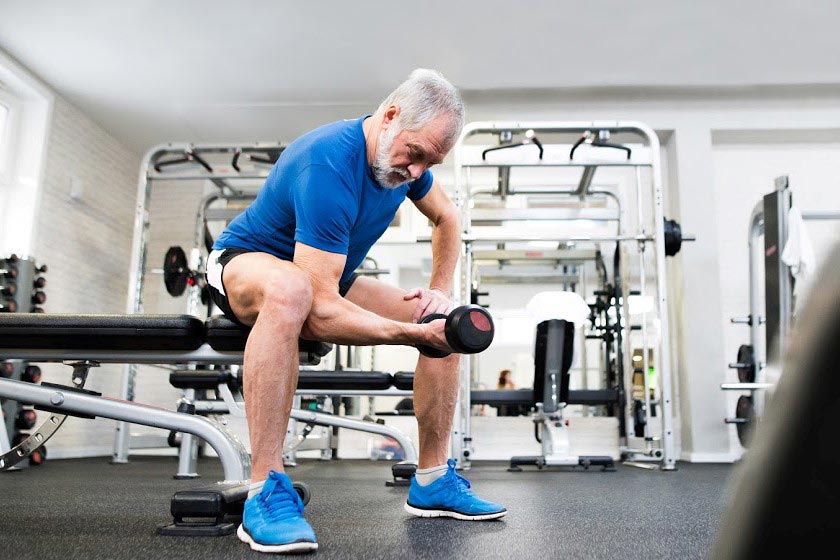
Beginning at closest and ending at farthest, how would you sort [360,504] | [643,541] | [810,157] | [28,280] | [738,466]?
[738,466]
[643,541]
[360,504]
[28,280]
[810,157]

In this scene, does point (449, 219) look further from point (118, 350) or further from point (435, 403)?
point (118, 350)

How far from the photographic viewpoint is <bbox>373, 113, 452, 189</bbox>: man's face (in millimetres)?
1310

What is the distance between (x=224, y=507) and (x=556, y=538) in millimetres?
574

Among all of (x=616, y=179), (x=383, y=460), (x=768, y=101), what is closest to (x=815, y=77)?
(x=768, y=101)

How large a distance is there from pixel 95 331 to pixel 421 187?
2.48 feet

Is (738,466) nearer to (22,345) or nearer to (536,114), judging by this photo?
(22,345)

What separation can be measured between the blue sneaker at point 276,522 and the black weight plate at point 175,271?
344 centimetres

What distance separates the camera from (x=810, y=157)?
17.2ft

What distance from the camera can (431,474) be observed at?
4.68 feet

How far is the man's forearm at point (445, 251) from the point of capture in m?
1.60

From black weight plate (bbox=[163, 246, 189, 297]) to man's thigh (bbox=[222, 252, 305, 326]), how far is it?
3132 millimetres

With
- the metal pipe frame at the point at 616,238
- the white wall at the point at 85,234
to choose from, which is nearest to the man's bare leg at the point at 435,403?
the metal pipe frame at the point at 616,238

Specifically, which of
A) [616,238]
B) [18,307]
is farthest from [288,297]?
[18,307]

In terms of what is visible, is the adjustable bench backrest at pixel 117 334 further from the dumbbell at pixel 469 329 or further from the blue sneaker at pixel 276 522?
the dumbbell at pixel 469 329
